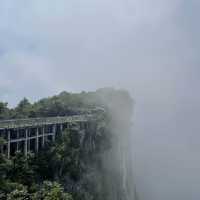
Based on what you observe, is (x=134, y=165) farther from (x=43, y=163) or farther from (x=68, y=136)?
(x=43, y=163)

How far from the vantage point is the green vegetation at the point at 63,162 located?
29516 mm

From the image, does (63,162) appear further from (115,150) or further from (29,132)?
(115,150)

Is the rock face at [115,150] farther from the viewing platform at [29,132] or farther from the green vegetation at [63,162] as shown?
the viewing platform at [29,132]

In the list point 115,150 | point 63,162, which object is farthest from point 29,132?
point 115,150

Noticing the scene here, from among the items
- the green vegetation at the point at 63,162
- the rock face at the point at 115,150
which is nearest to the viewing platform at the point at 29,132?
the green vegetation at the point at 63,162

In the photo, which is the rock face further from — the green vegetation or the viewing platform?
the viewing platform

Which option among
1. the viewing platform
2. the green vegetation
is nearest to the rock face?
the green vegetation

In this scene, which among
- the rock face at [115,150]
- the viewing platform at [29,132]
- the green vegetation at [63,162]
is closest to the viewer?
the green vegetation at [63,162]

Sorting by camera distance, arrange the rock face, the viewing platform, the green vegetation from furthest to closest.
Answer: the rock face, the viewing platform, the green vegetation

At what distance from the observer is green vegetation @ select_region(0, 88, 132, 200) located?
29516mm

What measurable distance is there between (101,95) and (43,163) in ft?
159

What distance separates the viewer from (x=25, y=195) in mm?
26641

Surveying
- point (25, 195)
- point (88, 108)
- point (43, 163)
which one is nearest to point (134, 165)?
point (88, 108)

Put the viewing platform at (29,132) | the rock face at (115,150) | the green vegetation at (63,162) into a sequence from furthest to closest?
the rock face at (115,150) < the viewing platform at (29,132) < the green vegetation at (63,162)
